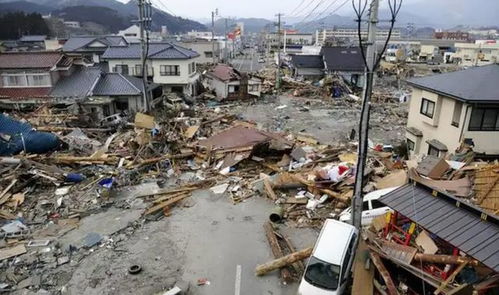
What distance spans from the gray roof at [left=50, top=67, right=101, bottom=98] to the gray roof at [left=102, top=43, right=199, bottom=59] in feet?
19.1

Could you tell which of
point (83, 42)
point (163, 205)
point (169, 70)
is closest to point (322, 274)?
point (163, 205)

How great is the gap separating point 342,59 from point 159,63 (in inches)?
957

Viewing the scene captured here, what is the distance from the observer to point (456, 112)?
1694 centimetres

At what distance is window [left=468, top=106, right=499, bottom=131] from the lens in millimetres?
16188

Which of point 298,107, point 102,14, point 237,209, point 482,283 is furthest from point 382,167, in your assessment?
point 102,14

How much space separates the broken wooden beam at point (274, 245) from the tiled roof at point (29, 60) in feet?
75.1

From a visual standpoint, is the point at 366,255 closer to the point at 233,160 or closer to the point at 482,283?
the point at 482,283

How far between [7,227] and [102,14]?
141496 millimetres

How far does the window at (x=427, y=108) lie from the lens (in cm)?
1864

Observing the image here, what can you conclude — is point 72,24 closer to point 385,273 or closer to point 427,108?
point 427,108

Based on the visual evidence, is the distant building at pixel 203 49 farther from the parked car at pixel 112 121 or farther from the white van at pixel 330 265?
the white van at pixel 330 265

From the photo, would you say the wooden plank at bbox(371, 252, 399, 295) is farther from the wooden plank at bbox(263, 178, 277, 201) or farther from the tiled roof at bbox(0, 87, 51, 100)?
the tiled roof at bbox(0, 87, 51, 100)

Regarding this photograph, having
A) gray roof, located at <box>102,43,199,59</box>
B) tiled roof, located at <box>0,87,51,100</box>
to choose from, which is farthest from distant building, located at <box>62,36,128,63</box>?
tiled roof, located at <box>0,87,51,100</box>

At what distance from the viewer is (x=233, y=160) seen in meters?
18.4
